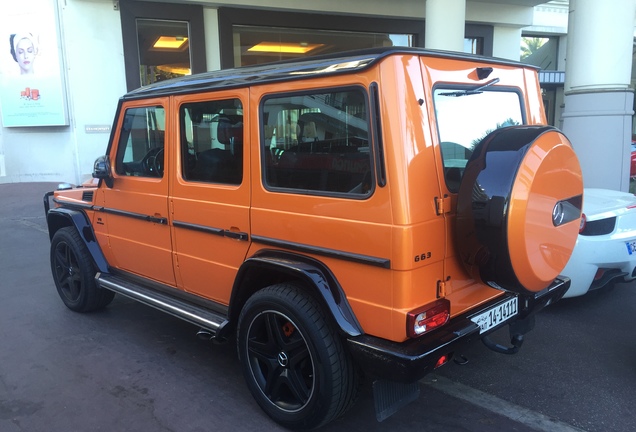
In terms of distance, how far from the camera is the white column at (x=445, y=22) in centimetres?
901

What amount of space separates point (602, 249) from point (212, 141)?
10.6ft

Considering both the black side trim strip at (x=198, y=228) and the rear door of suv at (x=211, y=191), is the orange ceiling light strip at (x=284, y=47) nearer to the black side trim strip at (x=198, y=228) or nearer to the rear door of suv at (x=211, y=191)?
the rear door of suv at (x=211, y=191)

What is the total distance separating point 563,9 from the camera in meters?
18.1

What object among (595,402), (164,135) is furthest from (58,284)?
(595,402)

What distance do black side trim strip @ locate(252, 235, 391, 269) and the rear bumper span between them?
0.40 metres

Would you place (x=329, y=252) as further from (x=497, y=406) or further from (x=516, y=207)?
(x=497, y=406)

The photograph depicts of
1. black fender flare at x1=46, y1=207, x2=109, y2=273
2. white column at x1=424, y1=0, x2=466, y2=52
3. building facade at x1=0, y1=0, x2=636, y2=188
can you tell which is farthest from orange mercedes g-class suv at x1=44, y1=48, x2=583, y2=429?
building facade at x1=0, y1=0, x2=636, y2=188

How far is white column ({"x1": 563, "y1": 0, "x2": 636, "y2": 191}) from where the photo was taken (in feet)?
23.8

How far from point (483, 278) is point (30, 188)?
37.0 ft

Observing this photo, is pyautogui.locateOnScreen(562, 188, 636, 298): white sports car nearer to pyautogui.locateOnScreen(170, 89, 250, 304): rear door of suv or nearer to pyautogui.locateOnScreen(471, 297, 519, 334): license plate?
pyautogui.locateOnScreen(471, 297, 519, 334): license plate

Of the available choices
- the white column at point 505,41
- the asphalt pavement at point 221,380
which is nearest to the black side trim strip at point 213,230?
the asphalt pavement at point 221,380

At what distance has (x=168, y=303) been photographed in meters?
3.73

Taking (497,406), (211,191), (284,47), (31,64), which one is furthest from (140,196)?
(31,64)

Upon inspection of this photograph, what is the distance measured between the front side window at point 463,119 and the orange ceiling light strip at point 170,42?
28.6ft
